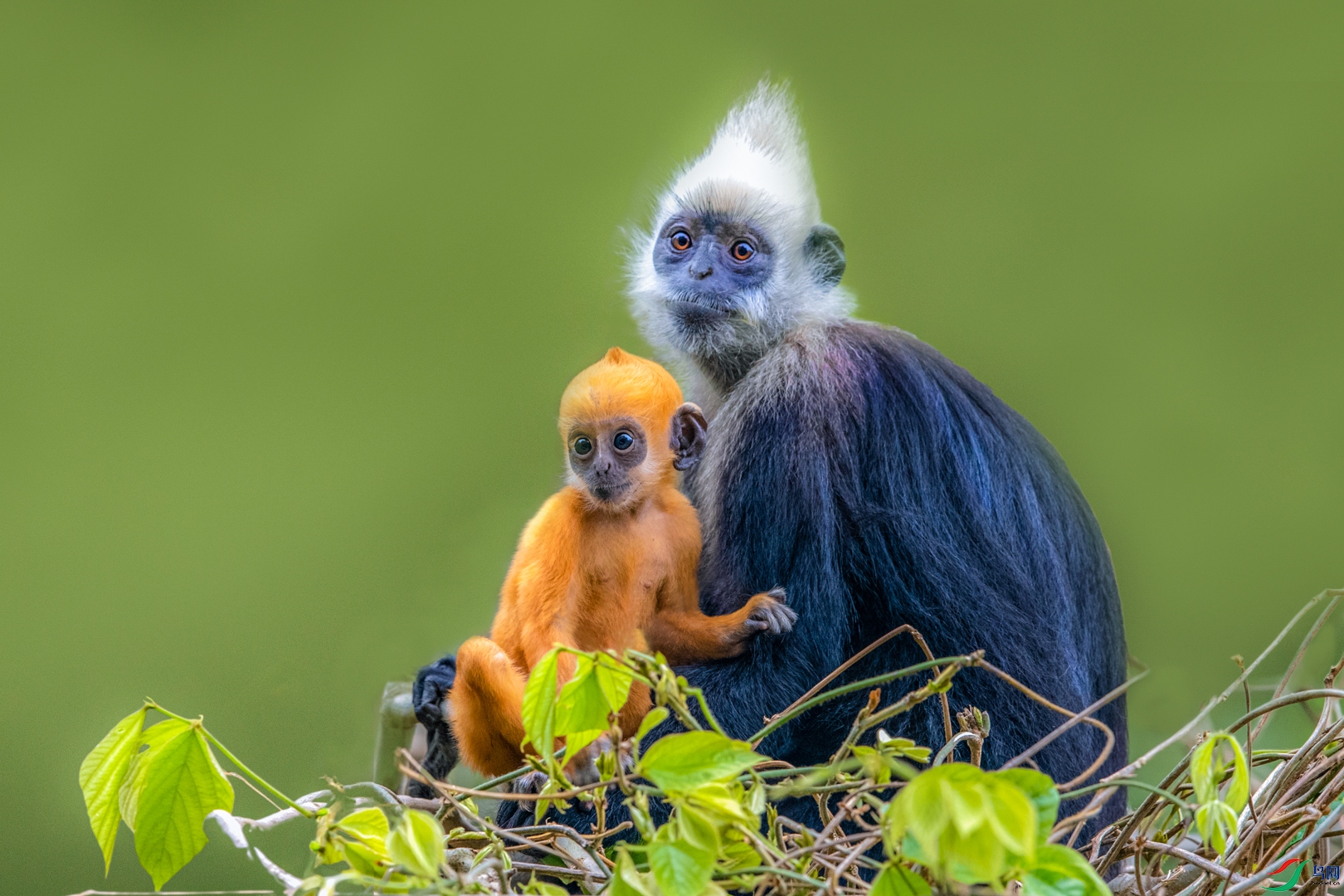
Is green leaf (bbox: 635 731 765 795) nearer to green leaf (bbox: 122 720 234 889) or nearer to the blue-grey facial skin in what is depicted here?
green leaf (bbox: 122 720 234 889)

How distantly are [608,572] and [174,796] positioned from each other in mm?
478

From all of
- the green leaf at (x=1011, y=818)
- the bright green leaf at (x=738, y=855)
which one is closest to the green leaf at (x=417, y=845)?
the bright green leaf at (x=738, y=855)

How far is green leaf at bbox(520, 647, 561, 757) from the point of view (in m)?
0.89

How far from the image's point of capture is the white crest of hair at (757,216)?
1482 mm

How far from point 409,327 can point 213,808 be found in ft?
4.45

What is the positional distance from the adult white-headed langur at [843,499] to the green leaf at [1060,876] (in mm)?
481

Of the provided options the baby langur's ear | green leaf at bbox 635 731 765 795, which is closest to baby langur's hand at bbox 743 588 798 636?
the baby langur's ear

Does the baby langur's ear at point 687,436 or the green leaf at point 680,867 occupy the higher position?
the baby langur's ear at point 687,436

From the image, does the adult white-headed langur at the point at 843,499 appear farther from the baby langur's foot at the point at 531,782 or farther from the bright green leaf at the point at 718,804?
the bright green leaf at the point at 718,804

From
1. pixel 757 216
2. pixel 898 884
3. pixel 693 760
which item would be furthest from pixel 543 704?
pixel 757 216

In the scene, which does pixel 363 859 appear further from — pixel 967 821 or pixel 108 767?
pixel 967 821

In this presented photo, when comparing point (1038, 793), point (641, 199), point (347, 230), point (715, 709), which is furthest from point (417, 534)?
point (1038, 793)

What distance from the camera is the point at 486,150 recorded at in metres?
2.22

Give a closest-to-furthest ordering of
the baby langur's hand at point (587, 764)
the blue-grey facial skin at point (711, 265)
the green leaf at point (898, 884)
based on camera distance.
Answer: the green leaf at point (898, 884) < the baby langur's hand at point (587, 764) < the blue-grey facial skin at point (711, 265)
